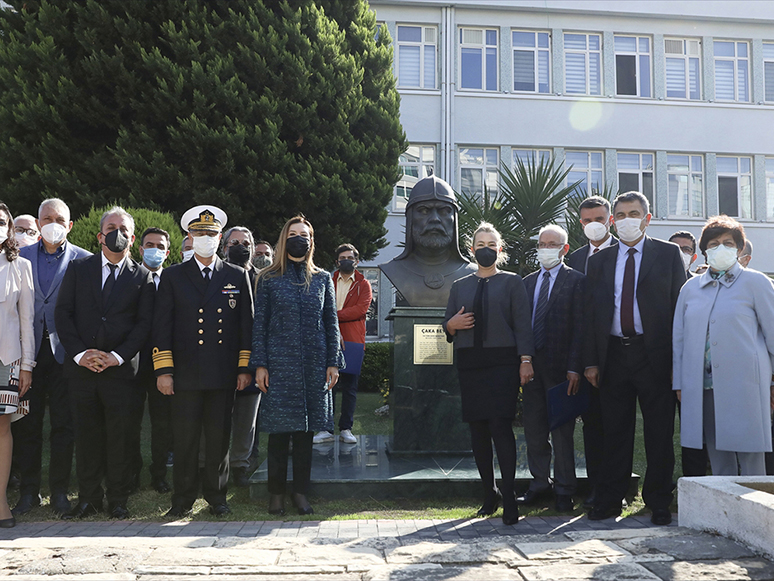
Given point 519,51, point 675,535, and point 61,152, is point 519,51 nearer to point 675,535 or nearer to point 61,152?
point 61,152

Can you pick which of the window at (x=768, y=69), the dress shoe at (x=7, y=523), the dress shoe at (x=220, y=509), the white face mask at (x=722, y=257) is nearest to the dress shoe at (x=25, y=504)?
the dress shoe at (x=7, y=523)

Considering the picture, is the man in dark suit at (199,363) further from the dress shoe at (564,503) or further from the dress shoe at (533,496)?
the dress shoe at (564,503)

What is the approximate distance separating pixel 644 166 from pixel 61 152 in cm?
1523

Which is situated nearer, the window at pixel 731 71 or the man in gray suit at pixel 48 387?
the man in gray suit at pixel 48 387

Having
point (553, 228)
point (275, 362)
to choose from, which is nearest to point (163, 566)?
point (275, 362)

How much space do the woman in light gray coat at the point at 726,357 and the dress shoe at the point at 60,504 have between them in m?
4.24

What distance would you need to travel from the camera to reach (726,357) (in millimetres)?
4430

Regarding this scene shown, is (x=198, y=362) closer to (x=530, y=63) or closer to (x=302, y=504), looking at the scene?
(x=302, y=504)

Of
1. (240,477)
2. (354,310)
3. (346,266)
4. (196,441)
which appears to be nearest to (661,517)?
(196,441)

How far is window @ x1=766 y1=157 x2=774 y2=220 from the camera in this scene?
20.2m

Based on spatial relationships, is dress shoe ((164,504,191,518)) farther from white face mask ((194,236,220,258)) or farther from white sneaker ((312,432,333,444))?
white sneaker ((312,432,333,444))

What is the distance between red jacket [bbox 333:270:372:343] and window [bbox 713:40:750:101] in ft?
54.5

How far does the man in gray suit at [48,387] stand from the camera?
5.08 meters

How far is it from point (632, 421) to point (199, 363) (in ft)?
9.85
